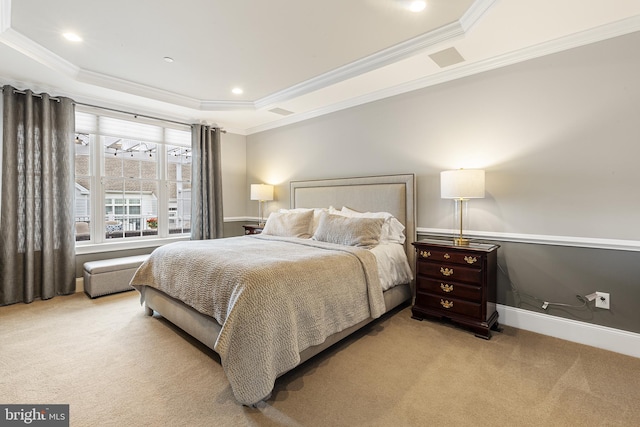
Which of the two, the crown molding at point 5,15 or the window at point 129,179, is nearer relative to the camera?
the crown molding at point 5,15

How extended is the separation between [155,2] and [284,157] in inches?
114

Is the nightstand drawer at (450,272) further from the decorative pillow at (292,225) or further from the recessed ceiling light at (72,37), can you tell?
the recessed ceiling light at (72,37)

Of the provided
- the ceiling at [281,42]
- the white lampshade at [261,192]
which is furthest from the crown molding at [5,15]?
the white lampshade at [261,192]

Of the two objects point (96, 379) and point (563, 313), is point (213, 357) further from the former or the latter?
point (563, 313)

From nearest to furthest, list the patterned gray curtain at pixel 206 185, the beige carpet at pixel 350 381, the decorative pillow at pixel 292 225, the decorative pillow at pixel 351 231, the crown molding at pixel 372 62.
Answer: the beige carpet at pixel 350 381 < the crown molding at pixel 372 62 < the decorative pillow at pixel 351 231 < the decorative pillow at pixel 292 225 < the patterned gray curtain at pixel 206 185

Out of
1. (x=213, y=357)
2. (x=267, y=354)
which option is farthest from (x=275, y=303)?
(x=213, y=357)

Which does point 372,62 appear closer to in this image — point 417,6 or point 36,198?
point 417,6

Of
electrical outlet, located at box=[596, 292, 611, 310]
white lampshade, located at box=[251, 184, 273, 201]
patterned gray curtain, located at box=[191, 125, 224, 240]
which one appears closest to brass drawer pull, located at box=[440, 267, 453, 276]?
electrical outlet, located at box=[596, 292, 611, 310]

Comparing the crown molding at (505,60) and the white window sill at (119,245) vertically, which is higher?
the crown molding at (505,60)

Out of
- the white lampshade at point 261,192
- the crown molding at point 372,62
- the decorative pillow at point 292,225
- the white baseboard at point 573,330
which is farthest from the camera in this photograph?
the white lampshade at point 261,192

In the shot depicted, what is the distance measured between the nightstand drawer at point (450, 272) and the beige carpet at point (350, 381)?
480mm

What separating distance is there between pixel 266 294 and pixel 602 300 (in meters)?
2.65

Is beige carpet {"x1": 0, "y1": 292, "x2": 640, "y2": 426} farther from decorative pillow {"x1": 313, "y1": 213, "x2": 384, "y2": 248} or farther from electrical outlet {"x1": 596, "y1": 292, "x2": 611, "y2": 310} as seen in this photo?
decorative pillow {"x1": 313, "y1": 213, "x2": 384, "y2": 248}

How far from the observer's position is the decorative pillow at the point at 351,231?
299 cm
